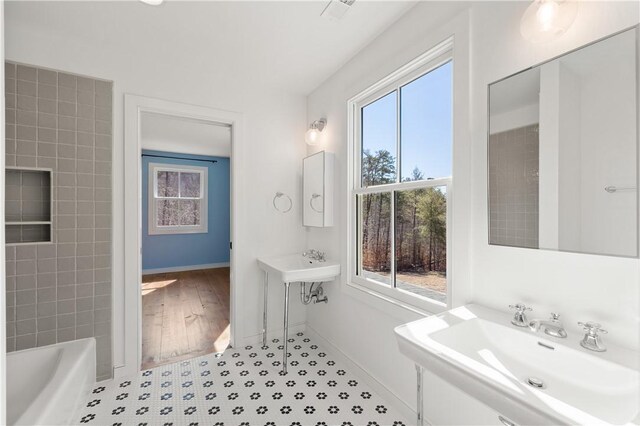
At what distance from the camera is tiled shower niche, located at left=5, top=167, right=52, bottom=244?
182cm

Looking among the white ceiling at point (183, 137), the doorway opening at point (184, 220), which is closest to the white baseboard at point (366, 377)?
the doorway opening at point (184, 220)

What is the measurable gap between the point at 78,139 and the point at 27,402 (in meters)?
1.66

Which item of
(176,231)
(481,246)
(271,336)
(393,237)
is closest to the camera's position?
(481,246)

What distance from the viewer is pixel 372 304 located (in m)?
1.96

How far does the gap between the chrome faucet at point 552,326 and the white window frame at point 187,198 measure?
5.57m

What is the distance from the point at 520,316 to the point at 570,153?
0.65 meters

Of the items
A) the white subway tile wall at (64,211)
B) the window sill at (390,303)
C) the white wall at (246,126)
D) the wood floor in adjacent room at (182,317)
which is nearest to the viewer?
the window sill at (390,303)

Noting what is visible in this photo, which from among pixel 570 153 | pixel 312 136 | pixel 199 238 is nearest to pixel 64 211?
pixel 312 136

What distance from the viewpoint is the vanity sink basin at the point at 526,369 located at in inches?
28.5

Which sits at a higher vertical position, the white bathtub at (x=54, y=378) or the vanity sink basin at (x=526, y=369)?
the vanity sink basin at (x=526, y=369)

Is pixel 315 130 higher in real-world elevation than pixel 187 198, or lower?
higher

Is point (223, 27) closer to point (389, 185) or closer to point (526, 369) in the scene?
point (389, 185)

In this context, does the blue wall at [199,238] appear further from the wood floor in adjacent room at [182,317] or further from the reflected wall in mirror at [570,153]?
the reflected wall in mirror at [570,153]

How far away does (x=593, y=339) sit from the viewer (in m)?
0.91
